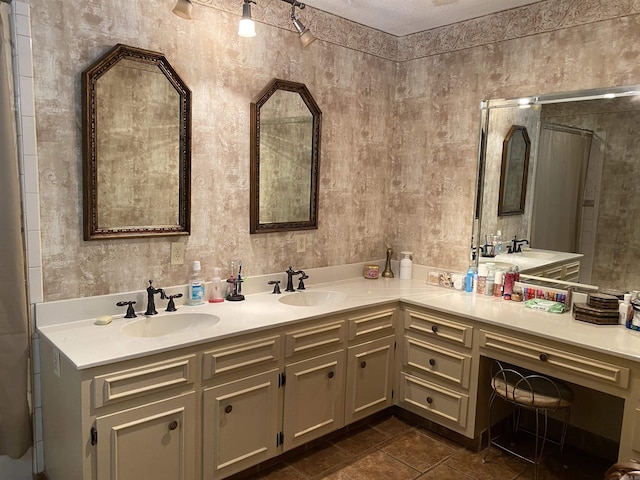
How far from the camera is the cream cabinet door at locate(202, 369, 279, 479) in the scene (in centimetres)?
222

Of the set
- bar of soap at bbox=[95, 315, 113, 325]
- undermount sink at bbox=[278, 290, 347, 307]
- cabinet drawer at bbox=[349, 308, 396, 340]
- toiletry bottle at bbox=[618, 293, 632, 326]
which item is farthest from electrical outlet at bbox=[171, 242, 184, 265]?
toiletry bottle at bbox=[618, 293, 632, 326]

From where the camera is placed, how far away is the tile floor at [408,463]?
102 inches

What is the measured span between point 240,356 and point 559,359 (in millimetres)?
1538

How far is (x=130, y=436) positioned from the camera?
1.96 meters

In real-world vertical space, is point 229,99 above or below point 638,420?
above

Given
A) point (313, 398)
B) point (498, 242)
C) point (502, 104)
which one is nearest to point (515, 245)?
point (498, 242)

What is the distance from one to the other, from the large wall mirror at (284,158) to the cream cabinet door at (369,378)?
2.91ft

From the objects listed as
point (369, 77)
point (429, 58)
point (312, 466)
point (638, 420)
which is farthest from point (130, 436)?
point (429, 58)

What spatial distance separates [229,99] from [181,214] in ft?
2.34

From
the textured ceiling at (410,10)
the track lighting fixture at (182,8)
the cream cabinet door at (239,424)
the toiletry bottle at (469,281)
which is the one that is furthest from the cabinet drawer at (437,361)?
the track lighting fixture at (182,8)

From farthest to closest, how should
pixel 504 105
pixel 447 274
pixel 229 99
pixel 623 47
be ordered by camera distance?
1. pixel 447 274
2. pixel 504 105
3. pixel 229 99
4. pixel 623 47

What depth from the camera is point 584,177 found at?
274 cm

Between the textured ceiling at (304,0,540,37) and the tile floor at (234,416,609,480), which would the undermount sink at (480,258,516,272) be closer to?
the tile floor at (234,416,609,480)

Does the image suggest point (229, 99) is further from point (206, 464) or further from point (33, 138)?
point (206, 464)
